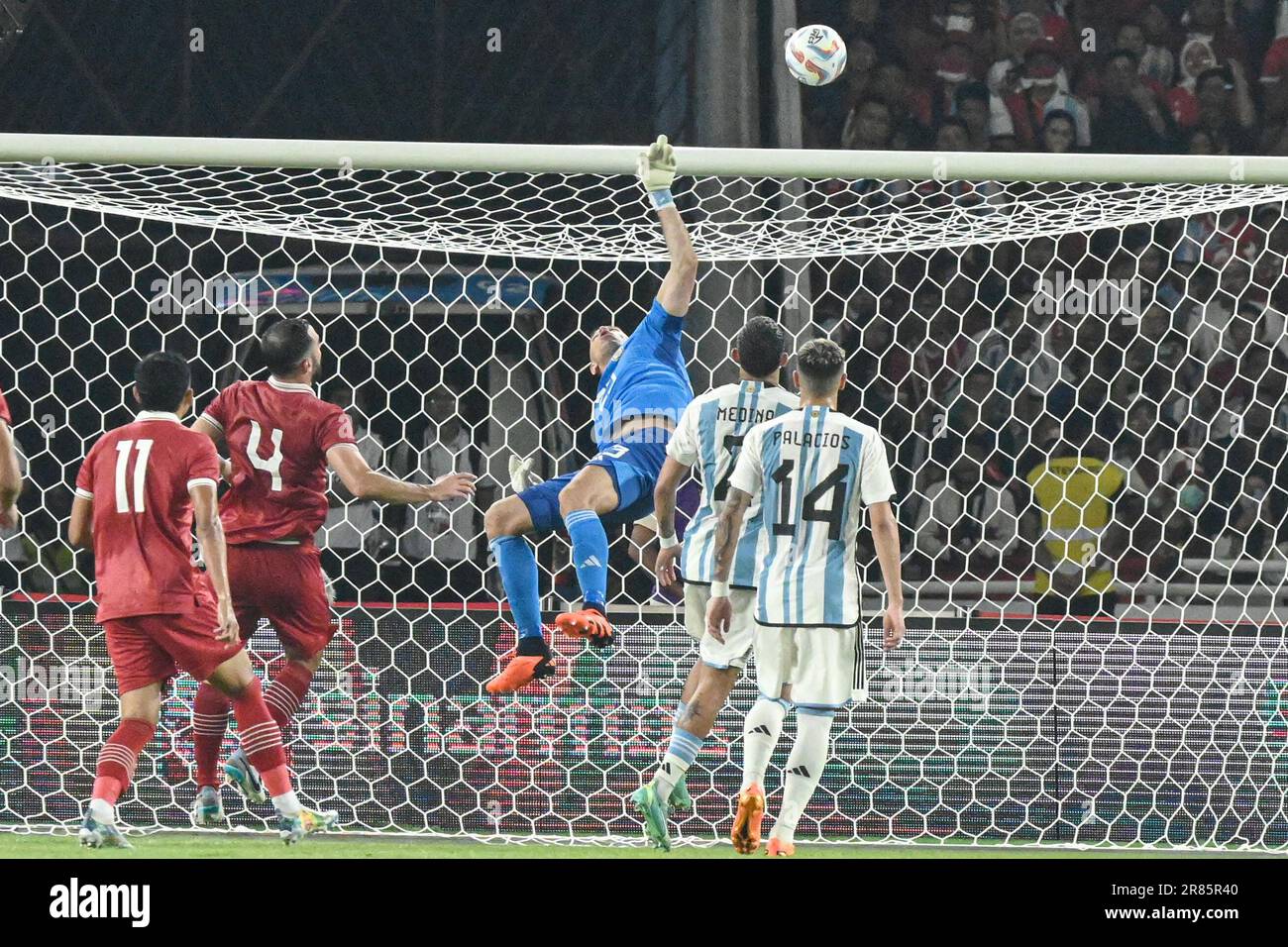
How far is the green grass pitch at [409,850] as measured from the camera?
614 centimetres

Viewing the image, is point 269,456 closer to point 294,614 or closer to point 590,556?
point 294,614

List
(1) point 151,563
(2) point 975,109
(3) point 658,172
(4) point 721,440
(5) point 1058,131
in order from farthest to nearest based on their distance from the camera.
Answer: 1. (2) point 975,109
2. (5) point 1058,131
3. (4) point 721,440
4. (3) point 658,172
5. (1) point 151,563

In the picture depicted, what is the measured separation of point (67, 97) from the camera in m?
11.9

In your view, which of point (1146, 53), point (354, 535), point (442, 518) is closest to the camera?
point (354, 535)

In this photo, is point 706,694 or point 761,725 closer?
point 761,725

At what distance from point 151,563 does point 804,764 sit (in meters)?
2.23

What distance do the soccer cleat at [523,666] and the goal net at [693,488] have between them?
91 cm

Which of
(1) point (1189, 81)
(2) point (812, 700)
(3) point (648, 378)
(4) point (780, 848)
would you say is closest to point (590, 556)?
(3) point (648, 378)

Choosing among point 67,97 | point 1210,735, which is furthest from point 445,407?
point 1210,735

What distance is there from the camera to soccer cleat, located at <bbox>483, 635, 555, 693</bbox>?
20.6ft

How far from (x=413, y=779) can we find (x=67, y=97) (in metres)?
6.63

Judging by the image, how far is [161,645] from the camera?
19.2 feet

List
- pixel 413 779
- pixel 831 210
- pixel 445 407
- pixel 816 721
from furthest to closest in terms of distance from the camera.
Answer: pixel 831 210, pixel 445 407, pixel 413 779, pixel 816 721
